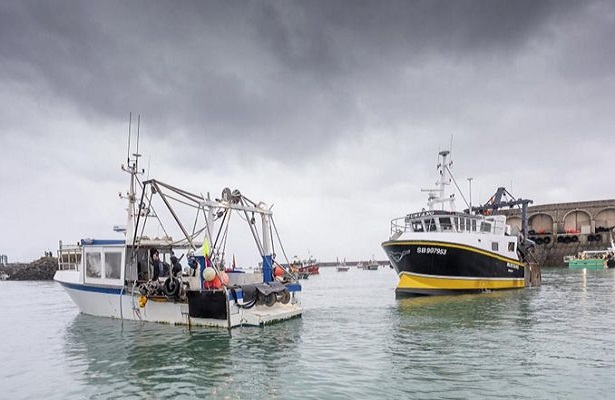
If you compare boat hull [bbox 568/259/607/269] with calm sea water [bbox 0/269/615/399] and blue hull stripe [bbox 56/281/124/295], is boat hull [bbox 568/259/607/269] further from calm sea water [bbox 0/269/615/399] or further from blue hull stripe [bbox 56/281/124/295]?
blue hull stripe [bbox 56/281/124/295]

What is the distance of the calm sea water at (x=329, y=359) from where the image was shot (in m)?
9.58

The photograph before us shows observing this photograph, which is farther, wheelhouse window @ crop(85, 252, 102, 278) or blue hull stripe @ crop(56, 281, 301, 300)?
wheelhouse window @ crop(85, 252, 102, 278)

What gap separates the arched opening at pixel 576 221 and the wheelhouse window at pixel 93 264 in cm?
9487

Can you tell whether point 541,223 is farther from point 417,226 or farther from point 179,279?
point 179,279

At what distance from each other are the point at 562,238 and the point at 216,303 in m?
90.9

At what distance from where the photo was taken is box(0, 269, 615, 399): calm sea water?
9.58m

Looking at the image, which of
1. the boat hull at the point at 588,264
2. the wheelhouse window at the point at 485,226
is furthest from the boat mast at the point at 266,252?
the boat hull at the point at 588,264

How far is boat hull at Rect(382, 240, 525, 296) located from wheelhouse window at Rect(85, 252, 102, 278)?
718 inches

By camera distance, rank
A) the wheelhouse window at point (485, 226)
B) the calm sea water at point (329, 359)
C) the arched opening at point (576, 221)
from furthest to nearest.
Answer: the arched opening at point (576, 221)
the wheelhouse window at point (485, 226)
the calm sea water at point (329, 359)

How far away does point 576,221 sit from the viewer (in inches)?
3634

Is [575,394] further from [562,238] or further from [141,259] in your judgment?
[562,238]

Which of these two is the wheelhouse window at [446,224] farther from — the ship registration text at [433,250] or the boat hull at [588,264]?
the boat hull at [588,264]

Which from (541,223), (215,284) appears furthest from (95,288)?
(541,223)

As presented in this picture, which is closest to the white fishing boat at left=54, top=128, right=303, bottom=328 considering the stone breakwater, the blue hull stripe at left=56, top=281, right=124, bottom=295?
the blue hull stripe at left=56, top=281, right=124, bottom=295
